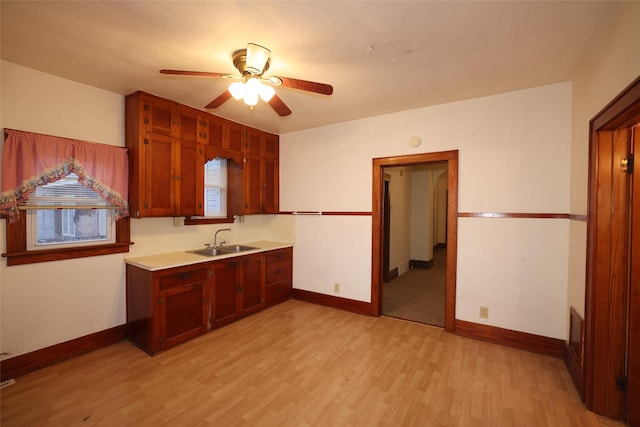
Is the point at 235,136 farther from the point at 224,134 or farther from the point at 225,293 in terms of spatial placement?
the point at 225,293

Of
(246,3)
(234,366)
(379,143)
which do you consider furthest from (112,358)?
(379,143)

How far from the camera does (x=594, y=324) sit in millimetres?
1890

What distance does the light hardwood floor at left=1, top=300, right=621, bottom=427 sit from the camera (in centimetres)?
186

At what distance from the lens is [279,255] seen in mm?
4043

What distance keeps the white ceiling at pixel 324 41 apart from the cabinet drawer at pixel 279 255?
2.15 meters

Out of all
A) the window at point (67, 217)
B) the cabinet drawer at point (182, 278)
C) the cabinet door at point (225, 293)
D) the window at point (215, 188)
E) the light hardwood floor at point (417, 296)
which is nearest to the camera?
the window at point (67, 217)

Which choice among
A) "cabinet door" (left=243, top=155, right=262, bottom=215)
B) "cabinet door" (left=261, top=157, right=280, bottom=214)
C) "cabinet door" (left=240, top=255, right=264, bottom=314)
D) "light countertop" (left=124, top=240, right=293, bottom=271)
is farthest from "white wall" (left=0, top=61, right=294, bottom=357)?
"cabinet door" (left=261, top=157, right=280, bottom=214)

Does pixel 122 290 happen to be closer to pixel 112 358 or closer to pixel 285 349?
pixel 112 358

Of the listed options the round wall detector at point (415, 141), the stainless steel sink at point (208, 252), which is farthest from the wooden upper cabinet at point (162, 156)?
the round wall detector at point (415, 141)

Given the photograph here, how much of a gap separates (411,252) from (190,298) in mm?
4992

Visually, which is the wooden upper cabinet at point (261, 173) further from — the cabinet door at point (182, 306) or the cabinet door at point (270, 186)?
the cabinet door at point (182, 306)

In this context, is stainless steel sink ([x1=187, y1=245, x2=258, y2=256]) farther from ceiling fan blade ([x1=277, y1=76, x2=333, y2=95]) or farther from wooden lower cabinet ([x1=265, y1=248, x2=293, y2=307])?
ceiling fan blade ([x1=277, y1=76, x2=333, y2=95])

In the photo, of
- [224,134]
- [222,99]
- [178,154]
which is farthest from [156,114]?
[222,99]

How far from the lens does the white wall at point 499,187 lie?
2586mm
